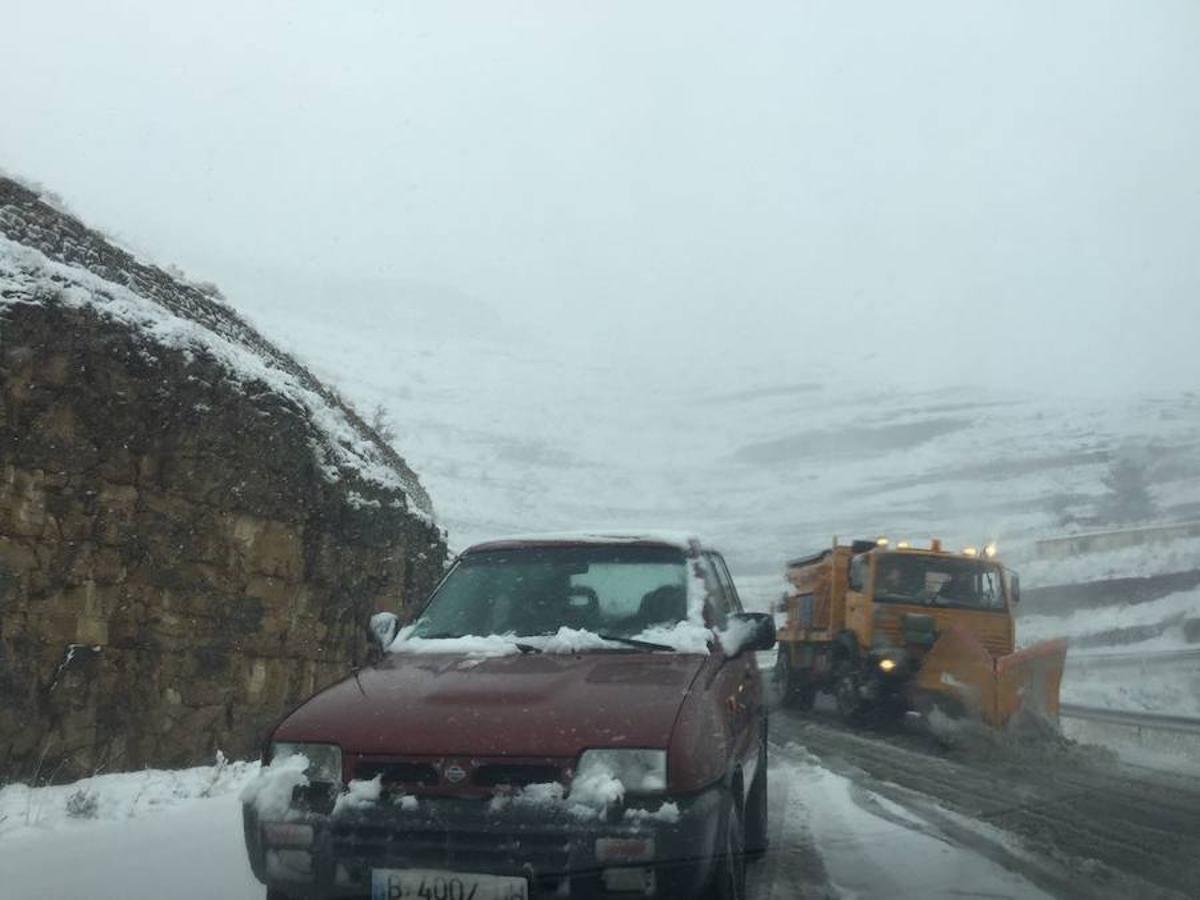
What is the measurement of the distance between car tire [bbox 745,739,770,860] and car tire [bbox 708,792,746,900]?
0.75 m

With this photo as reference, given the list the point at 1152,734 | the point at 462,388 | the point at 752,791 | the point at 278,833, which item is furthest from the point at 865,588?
the point at 462,388

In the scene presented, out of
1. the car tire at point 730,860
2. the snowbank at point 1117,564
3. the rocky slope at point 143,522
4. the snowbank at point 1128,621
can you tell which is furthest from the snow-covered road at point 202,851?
the snowbank at point 1117,564

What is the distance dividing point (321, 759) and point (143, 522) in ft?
13.9

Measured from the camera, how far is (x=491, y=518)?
27.9m

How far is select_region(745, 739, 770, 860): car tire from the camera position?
5184 millimetres

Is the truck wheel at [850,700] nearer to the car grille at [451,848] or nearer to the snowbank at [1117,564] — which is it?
the car grille at [451,848]

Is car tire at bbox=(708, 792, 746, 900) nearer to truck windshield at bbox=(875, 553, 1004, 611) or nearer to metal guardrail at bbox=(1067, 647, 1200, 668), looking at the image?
truck windshield at bbox=(875, 553, 1004, 611)

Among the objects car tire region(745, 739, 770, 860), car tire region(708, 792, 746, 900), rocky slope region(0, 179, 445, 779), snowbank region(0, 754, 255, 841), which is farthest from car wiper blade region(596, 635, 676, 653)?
rocky slope region(0, 179, 445, 779)

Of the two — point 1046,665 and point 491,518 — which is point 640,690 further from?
point 491,518

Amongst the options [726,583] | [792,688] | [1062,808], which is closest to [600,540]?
[726,583]

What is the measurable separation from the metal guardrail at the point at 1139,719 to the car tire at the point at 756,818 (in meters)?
7.43

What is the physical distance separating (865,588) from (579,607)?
957 centimetres

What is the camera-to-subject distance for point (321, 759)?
3.78m

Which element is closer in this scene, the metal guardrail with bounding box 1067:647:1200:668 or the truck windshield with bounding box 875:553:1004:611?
the truck windshield with bounding box 875:553:1004:611
